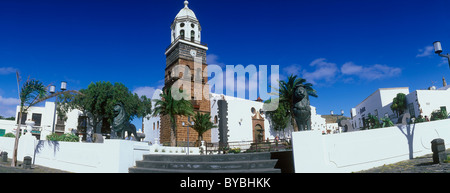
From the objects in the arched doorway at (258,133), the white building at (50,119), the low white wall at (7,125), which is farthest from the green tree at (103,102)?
the arched doorway at (258,133)

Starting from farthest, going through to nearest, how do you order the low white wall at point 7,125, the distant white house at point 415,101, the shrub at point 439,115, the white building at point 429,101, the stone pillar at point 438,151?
the low white wall at point 7,125 → the distant white house at point 415,101 → the white building at point 429,101 → the shrub at point 439,115 → the stone pillar at point 438,151

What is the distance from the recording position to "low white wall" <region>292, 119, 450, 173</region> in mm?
6414

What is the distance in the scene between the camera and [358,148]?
7469 mm

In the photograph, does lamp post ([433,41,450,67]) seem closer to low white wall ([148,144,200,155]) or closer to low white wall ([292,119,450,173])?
low white wall ([292,119,450,173])

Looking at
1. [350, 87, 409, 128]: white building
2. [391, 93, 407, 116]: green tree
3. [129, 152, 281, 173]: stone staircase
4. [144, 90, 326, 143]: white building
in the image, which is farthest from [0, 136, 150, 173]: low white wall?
[350, 87, 409, 128]: white building

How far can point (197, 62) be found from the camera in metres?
29.4

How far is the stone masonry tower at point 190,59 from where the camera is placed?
28109 mm

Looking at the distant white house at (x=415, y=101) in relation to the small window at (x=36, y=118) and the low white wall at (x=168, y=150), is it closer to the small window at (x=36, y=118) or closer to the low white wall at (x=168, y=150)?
the low white wall at (x=168, y=150)

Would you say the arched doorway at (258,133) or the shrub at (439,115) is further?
the arched doorway at (258,133)

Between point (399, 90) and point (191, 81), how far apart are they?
85.9 ft

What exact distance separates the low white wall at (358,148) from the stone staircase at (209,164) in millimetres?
957

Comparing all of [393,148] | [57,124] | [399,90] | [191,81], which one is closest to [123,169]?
[393,148]

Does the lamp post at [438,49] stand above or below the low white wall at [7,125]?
above
